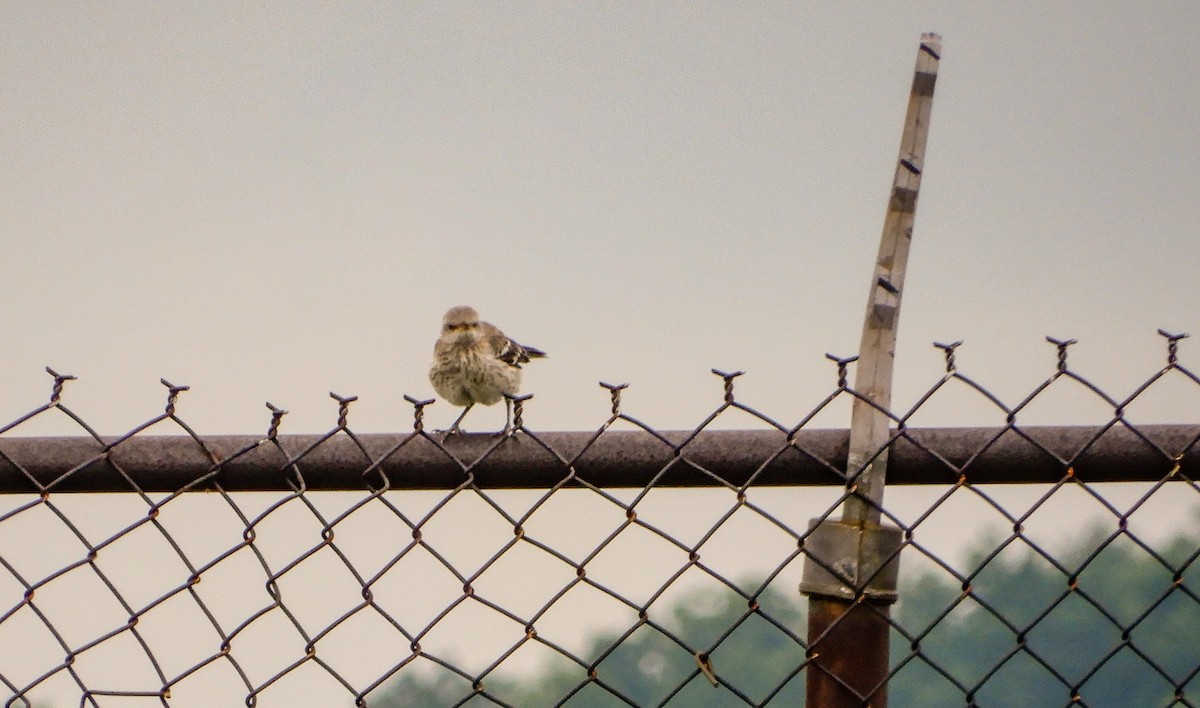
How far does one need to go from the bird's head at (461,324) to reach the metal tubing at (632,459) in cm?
415

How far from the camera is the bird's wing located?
24.2 ft

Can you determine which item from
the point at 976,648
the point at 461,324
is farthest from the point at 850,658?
the point at 976,648

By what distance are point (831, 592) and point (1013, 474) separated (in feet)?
1.65

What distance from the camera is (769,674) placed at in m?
36.0

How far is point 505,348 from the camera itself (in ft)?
24.5

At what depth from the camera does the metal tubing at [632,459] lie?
3086mm

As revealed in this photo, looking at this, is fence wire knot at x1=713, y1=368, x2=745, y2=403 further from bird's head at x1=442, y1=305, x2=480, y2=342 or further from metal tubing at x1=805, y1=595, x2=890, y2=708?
bird's head at x1=442, y1=305, x2=480, y2=342

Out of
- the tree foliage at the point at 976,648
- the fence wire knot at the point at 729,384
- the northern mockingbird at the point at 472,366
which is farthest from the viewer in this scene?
the tree foliage at the point at 976,648

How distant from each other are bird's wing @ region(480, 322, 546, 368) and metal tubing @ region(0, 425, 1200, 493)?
13.8 feet

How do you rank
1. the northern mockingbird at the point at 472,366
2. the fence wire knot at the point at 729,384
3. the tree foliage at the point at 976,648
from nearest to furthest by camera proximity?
the fence wire knot at the point at 729,384, the northern mockingbird at the point at 472,366, the tree foliage at the point at 976,648

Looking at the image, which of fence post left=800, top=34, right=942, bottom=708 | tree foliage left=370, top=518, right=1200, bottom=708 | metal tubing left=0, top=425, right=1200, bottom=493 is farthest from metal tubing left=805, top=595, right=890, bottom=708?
tree foliage left=370, top=518, right=1200, bottom=708

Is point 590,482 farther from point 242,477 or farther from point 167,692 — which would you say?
point 167,692

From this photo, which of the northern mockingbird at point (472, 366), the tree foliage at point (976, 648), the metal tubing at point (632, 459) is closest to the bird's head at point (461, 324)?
the northern mockingbird at point (472, 366)

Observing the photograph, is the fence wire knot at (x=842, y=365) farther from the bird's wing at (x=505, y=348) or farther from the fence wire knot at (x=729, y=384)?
the bird's wing at (x=505, y=348)
